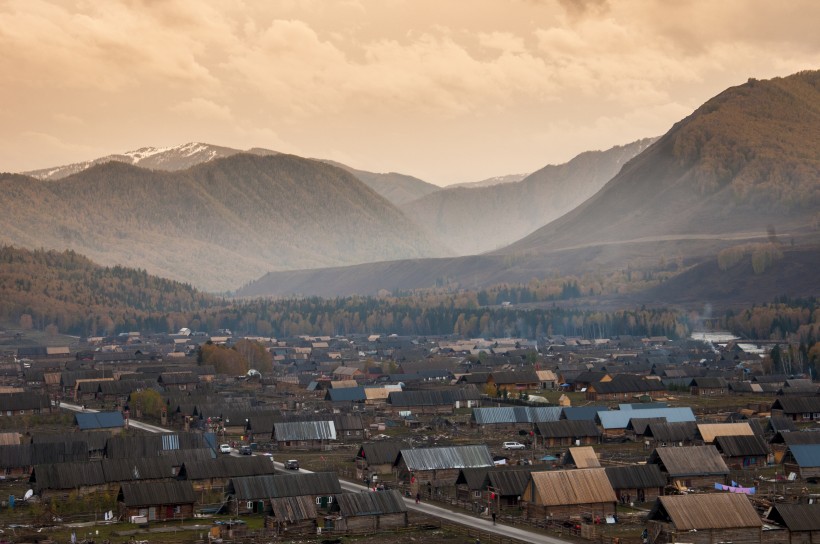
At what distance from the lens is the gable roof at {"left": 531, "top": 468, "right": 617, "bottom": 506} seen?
202 feet

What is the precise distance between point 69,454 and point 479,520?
92.7 feet

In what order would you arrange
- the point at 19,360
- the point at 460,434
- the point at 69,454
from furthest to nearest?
the point at 19,360 → the point at 460,434 → the point at 69,454

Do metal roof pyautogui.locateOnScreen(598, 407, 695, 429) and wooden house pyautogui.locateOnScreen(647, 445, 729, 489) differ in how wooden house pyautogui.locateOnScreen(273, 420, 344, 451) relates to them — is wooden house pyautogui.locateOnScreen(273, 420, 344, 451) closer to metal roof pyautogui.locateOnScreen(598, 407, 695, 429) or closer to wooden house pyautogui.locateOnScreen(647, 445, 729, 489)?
metal roof pyautogui.locateOnScreen(598, 407, 695, 429)

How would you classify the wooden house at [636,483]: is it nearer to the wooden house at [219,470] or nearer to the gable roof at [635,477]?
the gable roof at [635,477]

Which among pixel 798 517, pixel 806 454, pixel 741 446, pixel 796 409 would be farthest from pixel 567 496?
pixel 796 409

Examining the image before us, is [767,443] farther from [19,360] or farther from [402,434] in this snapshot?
[19,360]

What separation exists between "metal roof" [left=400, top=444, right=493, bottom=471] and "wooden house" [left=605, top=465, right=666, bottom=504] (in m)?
9.34

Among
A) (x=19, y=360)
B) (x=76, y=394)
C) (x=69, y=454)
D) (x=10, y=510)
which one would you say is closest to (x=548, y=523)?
(x=10, y=510)

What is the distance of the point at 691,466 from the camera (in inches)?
2702

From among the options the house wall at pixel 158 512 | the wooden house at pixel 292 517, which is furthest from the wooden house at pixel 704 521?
the house wall at pixel 158 512

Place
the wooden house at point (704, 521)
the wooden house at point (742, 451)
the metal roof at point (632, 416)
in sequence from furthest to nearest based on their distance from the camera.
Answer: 1. the metal roof at point (632, 416)
2. the wooden house at point (742, 451)
3. the wooden house at point (704, 521)

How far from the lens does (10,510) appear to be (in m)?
64.2

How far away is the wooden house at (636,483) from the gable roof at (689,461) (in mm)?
2156

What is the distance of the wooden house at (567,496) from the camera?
61250 mm
